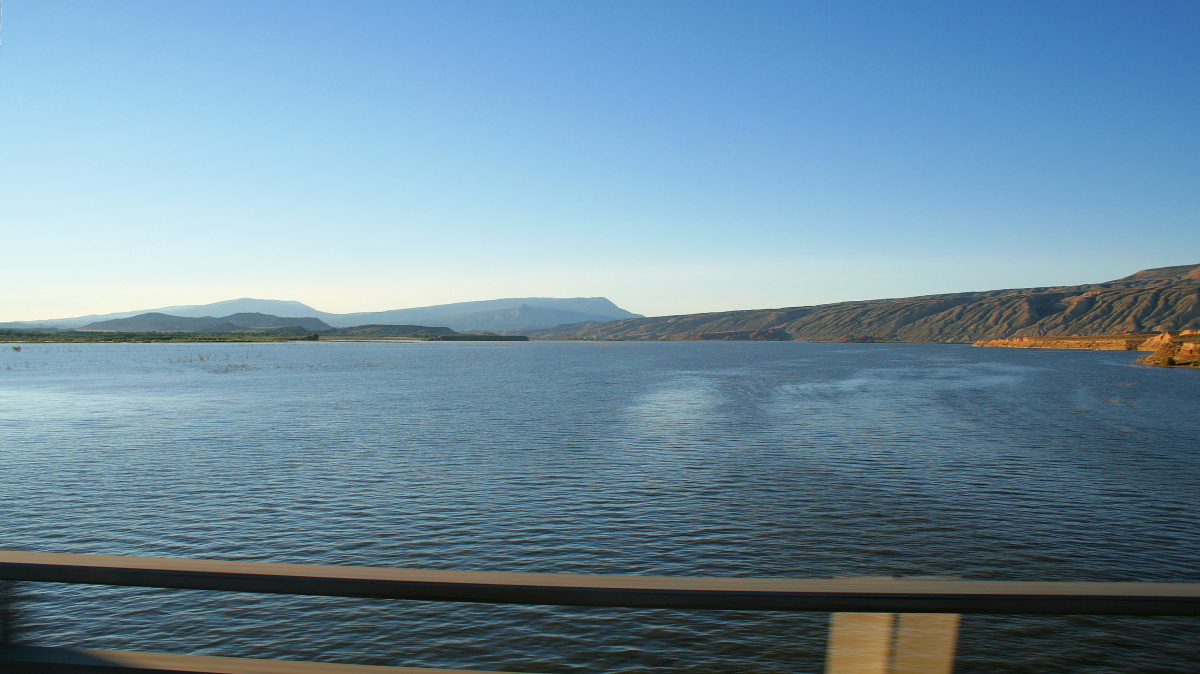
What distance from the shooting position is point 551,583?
137 inches

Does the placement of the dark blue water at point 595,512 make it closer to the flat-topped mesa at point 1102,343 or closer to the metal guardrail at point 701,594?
the metal guardrail at point 701,594

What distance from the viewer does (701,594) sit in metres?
3.42

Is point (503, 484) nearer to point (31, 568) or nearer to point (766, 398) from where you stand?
point (31, 568)

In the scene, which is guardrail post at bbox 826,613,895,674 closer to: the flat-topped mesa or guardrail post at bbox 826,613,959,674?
guardrail post at bbox 826,613,959,674

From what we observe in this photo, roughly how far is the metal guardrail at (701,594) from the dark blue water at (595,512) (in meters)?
5.93

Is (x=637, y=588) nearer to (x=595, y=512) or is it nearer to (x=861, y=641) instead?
(x=861, y=641)

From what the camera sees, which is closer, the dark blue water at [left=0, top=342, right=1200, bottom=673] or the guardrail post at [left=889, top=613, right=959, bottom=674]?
the guardrail post at [left=889, top=613, right=959, bottom=674]

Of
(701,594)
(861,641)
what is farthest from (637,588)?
(861,641)

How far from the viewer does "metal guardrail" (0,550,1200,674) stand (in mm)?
3326

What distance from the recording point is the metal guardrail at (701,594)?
3326 millimetres

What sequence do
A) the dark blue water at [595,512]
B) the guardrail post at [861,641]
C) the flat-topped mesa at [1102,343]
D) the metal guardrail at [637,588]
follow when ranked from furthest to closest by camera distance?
the flat-topped mesa at [1102,343] < the dark blue water at [595,512] < the guardrail post at [861,641] < the metal guardrail at [637,588]

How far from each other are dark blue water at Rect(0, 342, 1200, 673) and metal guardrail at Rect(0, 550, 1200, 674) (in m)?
5.93

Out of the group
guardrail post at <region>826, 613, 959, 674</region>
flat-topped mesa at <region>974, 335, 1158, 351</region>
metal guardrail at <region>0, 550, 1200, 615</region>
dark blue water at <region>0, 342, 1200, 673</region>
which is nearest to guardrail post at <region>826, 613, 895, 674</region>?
guardrail post at <region>826, 613, 959, 674</region>

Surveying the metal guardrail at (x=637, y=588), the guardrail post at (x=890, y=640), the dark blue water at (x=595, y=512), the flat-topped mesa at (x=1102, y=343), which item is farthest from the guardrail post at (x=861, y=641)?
the flat-topped mesa at (x=1102, y=343)
